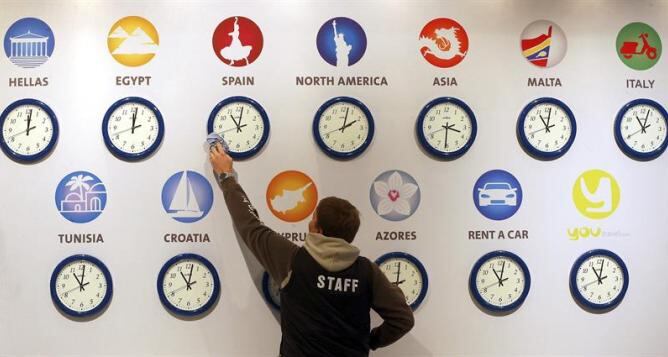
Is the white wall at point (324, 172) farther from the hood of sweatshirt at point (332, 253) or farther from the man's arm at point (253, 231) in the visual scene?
the hood of sweatshirt at point (332, 253)

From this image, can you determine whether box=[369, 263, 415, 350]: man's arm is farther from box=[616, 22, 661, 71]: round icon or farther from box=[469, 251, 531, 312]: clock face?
box=[616, 22, 661, 71]: round icon

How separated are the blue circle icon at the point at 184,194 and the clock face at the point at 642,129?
206 cm

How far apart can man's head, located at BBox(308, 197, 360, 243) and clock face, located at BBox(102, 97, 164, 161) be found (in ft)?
3.06

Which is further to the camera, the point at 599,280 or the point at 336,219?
the point at 599,280

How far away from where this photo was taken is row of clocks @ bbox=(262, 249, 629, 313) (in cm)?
237

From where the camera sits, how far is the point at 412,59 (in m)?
2.40

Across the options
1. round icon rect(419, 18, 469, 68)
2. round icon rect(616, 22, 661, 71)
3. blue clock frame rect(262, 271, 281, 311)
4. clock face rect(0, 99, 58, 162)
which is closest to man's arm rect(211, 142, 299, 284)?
blue clock frame rect(262, 271, 281, 311)

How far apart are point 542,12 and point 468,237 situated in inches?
46.5

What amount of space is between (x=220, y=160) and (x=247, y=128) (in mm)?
203

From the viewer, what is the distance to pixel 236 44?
237 centimetres

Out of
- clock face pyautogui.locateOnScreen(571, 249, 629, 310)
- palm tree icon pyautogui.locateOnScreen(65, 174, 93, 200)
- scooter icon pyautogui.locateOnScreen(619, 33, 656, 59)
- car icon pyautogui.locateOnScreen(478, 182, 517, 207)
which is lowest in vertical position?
clock face pyautogui.locateOnScreen(571, 249, 629, 310)

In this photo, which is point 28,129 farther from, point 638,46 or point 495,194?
point 638,46

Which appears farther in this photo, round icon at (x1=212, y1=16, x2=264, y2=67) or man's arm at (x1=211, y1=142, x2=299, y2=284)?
round icon at (x1=212, y1=16, x2=264, y2=67)

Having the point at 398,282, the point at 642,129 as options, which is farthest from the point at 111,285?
the point at 642,129
